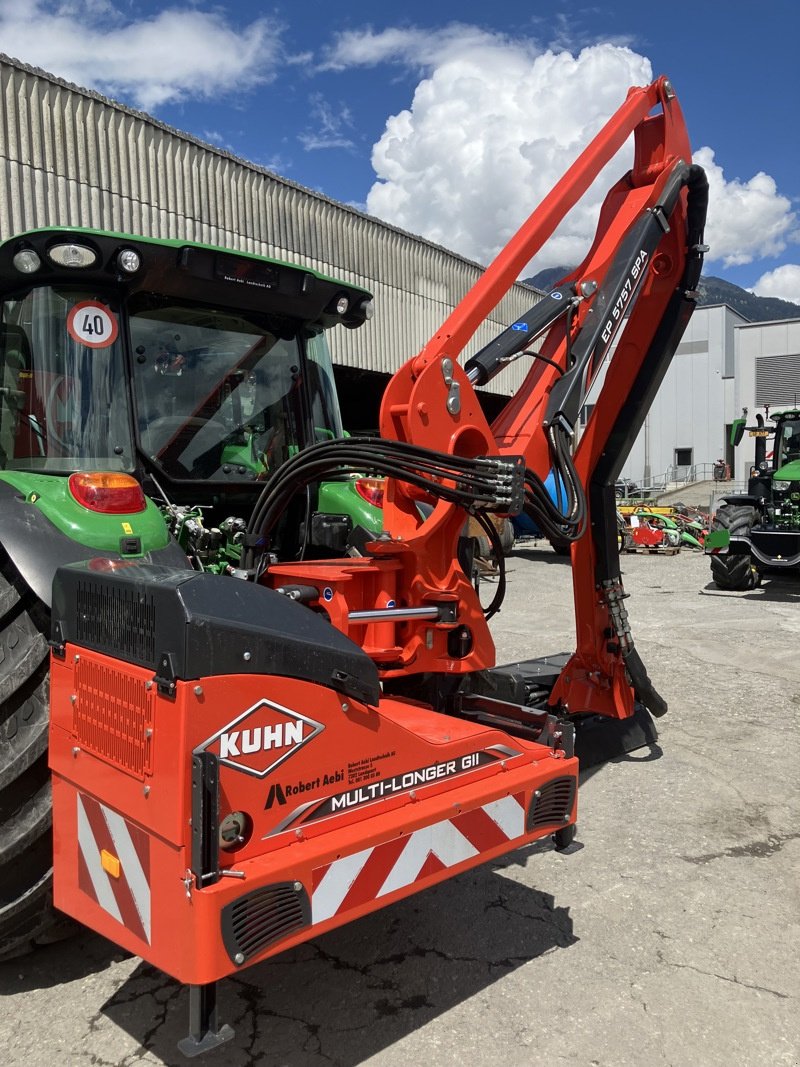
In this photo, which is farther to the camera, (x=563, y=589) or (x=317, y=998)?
(x=563, y=589)

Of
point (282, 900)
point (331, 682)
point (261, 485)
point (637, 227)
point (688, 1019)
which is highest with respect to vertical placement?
point (637, 227)

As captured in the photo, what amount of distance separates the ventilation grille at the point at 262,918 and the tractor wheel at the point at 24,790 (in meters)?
0.77

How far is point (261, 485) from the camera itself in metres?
3.87

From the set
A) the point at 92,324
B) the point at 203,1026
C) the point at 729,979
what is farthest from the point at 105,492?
the point at 729,979

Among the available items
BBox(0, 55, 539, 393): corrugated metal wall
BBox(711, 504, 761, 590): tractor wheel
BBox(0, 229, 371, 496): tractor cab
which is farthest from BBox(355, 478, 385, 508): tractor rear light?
BBox(711, 504, 761, 590): tractor wheel

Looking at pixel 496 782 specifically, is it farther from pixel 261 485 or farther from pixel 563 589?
pixel 563 589

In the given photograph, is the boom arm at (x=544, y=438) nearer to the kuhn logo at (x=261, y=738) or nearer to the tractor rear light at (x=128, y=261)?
the kuhn logo at (x=261, y=738)

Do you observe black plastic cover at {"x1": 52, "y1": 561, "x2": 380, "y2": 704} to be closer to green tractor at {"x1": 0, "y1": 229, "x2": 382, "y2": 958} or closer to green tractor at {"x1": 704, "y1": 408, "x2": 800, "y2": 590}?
green tractor at {"x1": 0, "y1": 229, "x2": 382, "y2": 958}

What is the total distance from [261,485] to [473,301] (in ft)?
4.32

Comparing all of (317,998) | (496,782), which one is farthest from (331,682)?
(317,998)

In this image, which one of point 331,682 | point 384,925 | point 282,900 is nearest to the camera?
point 282,900

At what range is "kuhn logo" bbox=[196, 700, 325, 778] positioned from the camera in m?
2.03

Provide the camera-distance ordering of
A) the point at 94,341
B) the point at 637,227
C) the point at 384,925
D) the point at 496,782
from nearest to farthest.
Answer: the point at 496,782 < the point at 384,925 < the point at 94,341 < the point at 637,227

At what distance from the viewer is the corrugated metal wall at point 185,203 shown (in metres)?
9.84
